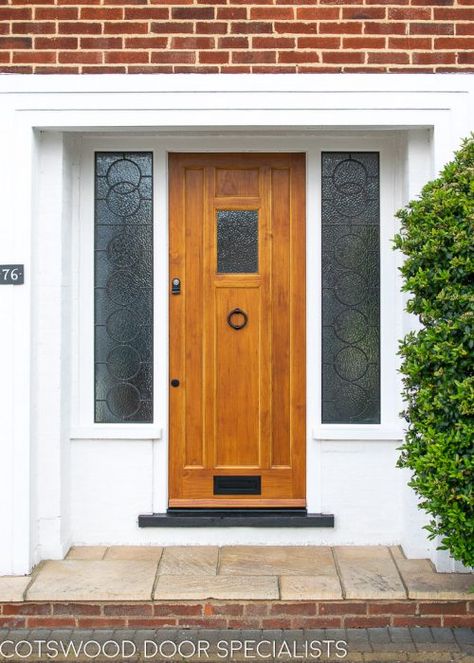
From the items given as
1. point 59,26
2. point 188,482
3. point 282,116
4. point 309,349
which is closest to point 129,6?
point 59,26

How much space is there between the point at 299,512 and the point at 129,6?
11.4 feet

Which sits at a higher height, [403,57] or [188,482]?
[403,57]

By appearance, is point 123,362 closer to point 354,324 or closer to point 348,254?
point 354,324

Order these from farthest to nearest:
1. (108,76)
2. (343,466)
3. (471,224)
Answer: (343,466), (108,76), (471,224)

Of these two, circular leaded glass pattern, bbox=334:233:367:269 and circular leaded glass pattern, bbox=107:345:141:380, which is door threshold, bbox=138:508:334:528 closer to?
circular leaded glass pattern, bbox=107:345:141:380

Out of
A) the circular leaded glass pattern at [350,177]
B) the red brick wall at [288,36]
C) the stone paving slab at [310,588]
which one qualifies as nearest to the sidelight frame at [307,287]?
the circular leaded glass pattern at [350,177]

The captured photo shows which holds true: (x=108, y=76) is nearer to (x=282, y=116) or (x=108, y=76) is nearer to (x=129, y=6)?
(x=129, y=6)

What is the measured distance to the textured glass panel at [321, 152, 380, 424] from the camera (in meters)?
5.82

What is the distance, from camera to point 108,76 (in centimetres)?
531

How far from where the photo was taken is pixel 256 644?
4.79 meters

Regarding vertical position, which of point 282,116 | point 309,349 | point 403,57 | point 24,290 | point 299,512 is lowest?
point 299,512

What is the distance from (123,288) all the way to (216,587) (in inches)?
81.7

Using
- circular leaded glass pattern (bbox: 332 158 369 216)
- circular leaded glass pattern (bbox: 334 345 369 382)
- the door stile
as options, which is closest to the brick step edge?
the door stile

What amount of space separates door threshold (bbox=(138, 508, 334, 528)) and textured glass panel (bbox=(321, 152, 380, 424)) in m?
0.67
